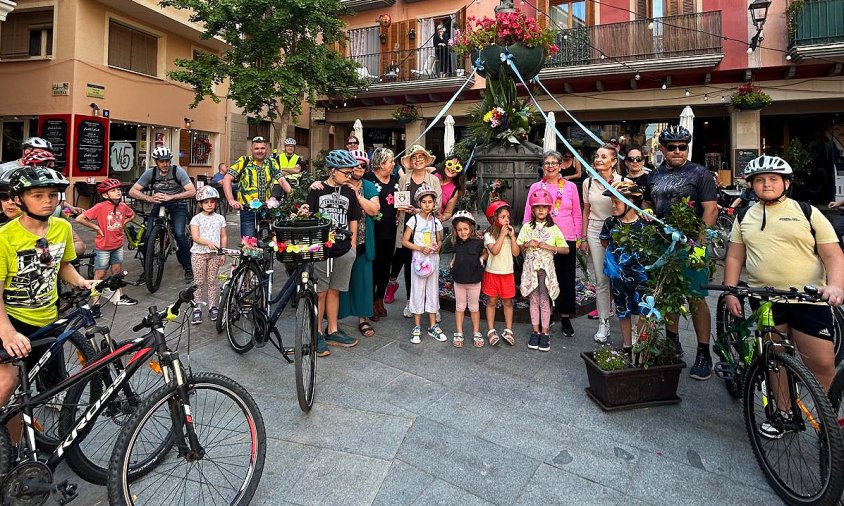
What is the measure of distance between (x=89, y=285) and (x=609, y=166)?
440cm

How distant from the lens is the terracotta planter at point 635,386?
3.41 metres

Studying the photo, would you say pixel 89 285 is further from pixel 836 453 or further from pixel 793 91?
pixel 793 91

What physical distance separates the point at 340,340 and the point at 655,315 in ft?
9.21

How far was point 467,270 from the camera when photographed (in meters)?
4.74

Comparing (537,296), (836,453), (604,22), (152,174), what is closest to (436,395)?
(537,296)

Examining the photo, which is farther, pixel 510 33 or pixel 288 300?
pixel 510 33

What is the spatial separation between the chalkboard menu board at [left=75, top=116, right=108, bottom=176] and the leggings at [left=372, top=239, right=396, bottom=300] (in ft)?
41.3

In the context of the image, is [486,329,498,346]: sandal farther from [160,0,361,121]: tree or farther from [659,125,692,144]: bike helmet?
[160,0,361,121]: tree

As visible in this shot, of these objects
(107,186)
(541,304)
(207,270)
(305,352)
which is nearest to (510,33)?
(541,304)

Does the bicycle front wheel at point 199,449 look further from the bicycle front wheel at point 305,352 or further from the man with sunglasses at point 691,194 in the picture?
the man with sunglasses at point 691,194

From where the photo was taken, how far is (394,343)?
191 inches

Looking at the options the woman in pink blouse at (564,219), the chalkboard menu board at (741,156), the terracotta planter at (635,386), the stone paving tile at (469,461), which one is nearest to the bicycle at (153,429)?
the stone paving tile at (469,461)

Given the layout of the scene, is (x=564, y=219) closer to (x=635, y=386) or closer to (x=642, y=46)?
(x=635, y=386)

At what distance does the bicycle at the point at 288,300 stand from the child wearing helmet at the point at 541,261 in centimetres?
204
